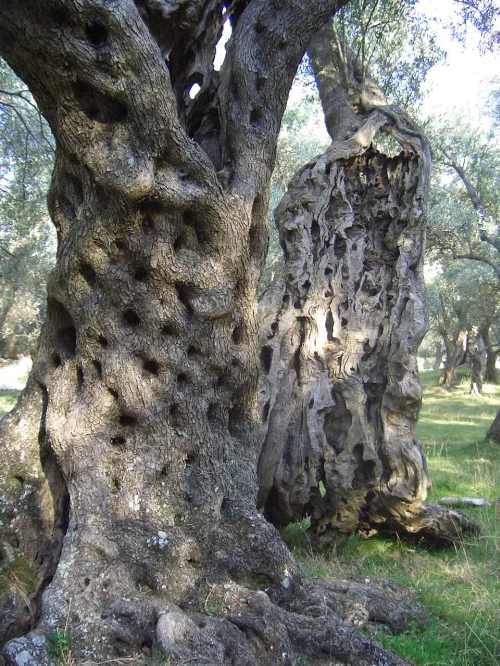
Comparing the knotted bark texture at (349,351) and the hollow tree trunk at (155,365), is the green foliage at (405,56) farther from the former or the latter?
the hollow tree trunk at (155,365)

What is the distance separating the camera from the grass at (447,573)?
4004 mm

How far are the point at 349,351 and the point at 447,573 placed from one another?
102 inches

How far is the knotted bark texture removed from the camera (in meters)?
6.44

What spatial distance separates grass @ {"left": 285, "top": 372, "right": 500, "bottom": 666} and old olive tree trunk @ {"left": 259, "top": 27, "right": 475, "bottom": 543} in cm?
29

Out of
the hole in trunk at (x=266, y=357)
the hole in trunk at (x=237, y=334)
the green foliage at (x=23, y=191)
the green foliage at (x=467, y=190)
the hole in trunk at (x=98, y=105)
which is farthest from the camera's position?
the green foliage at (x=467, y=190)

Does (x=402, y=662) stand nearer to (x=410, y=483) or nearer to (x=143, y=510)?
(x=143, y=510)

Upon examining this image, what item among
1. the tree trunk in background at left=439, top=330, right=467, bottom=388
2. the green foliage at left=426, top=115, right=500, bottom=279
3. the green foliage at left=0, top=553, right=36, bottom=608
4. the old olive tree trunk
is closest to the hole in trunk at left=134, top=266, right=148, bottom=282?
the green foliage at left=0, top=553, right=36, bottom=608

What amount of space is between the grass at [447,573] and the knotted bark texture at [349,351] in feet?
0.94

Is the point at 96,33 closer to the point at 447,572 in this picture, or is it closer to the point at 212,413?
the point at 212,413

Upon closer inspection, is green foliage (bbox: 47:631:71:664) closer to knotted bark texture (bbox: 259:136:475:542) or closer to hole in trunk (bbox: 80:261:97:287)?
hole in trunk (bbox: 80:261:97:287)

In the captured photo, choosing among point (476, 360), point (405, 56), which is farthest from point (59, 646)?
point (476, 360)

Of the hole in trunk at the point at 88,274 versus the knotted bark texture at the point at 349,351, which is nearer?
the hole in trunk at the point at 88,274

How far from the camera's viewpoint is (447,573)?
18.3 ft

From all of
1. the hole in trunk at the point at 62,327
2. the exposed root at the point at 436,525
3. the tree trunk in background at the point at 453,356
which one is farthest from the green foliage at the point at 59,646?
the tree trunk in background at the point at 453,356
